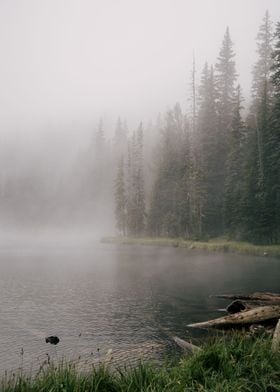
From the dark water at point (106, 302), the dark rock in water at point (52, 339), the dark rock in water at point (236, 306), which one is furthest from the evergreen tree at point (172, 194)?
the dark rock in water at point (52, 339)

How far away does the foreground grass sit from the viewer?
7.05 metres

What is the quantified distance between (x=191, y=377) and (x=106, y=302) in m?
16.1

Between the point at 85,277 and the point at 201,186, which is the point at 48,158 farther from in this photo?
the point at 85,277

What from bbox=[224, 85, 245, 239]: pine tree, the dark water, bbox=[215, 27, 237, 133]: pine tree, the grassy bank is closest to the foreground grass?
the dark water

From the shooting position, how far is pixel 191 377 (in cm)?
798

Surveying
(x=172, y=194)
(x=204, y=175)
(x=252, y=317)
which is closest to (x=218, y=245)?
(x=204, y=175)

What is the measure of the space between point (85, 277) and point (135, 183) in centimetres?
5750

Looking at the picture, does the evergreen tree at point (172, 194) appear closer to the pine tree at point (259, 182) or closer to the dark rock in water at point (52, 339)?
the pine tree at point (259, 182)

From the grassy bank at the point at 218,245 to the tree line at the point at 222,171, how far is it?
7.25 feet

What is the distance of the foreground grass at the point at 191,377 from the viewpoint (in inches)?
278

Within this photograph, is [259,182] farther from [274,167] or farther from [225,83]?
[225,83]

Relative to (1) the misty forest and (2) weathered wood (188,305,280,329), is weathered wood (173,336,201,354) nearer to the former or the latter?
(2) weathered wood (188,305,280,329)

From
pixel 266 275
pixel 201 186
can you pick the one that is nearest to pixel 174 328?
pixel 266 275

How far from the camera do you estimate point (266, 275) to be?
3209 cm
